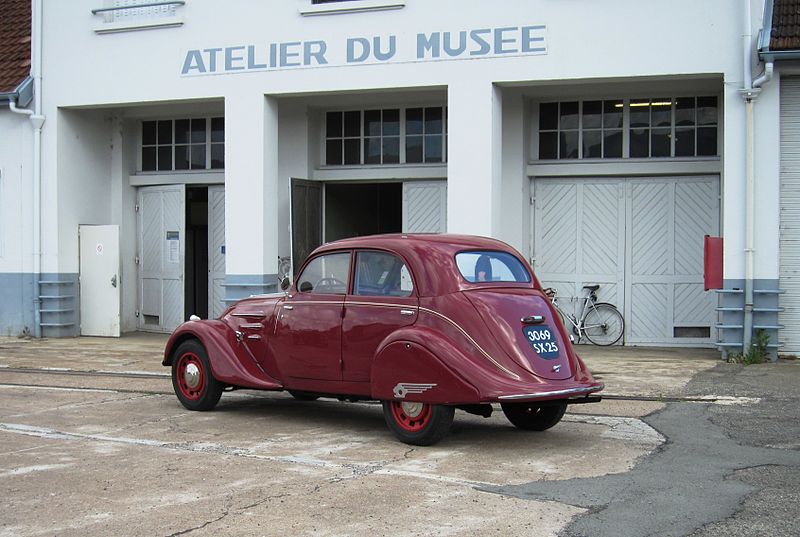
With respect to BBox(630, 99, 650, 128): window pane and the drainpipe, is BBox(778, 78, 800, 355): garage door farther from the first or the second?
the drainpipe

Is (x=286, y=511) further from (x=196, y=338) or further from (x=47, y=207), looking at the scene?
(x=47, y=207)

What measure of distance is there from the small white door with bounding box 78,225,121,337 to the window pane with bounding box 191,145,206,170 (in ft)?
6.05

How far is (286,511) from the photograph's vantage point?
616 centimetres

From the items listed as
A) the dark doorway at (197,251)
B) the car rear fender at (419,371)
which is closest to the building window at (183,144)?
the dark doorway at (197,251)

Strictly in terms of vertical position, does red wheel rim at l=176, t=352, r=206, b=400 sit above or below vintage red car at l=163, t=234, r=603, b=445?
below

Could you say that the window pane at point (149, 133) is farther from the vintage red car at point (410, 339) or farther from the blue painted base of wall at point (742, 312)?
the blue painted base of wall at point (742, 312)

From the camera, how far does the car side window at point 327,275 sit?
9.05 m

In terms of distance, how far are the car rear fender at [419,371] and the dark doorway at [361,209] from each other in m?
9.70

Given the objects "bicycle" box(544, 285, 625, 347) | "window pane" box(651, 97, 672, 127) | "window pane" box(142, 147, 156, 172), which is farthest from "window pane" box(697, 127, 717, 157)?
"window pane" box(142, 147, 156, 172)

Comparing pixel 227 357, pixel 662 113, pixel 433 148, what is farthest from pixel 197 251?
pixel 227 357

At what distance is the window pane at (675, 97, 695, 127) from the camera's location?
15.6 meters

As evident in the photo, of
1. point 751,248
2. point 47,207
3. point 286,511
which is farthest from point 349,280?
point 47,207

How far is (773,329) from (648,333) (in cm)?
255

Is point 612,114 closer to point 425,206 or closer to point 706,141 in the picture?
point 706,141
